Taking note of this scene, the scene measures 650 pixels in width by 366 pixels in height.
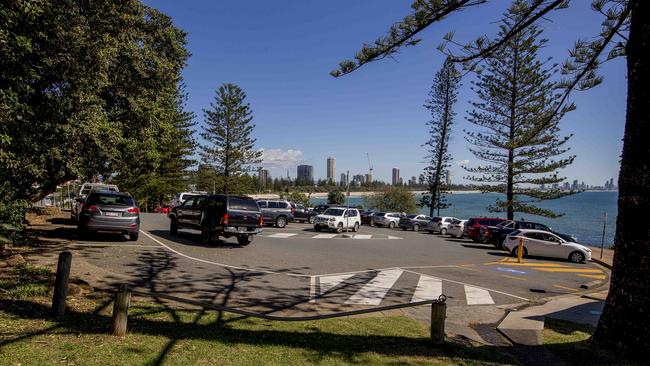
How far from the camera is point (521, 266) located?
55.9ft

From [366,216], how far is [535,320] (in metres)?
37.2

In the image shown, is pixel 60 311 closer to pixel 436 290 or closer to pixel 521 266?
pixel 436 290

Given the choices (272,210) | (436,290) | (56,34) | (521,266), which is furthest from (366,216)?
(56,34)

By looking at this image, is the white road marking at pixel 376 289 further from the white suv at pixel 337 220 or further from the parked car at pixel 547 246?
the white suv at pixel 337 220

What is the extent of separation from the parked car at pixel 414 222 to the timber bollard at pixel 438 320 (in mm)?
33749

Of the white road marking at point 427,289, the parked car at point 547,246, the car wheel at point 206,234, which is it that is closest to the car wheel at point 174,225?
the car wheel at point 206,234

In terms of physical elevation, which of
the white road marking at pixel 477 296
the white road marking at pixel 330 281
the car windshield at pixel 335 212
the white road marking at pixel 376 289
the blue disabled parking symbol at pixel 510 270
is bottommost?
the blue disabled parking symbol at pixel 510 270

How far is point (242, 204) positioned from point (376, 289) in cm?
766

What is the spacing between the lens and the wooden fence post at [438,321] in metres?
5.79

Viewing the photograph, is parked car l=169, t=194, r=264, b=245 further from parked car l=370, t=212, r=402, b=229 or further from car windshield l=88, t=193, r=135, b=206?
parked car l=370, t=212, r=402, b=229

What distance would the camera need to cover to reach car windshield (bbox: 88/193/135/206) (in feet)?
48.0

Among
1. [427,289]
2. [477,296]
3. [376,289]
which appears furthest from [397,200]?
[376,289]

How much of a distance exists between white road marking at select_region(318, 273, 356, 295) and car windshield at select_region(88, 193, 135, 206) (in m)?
7.90

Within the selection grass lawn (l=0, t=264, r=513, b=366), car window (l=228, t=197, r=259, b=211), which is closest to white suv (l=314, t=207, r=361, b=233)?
car window (l=228, t=197, r=259, b=211)
